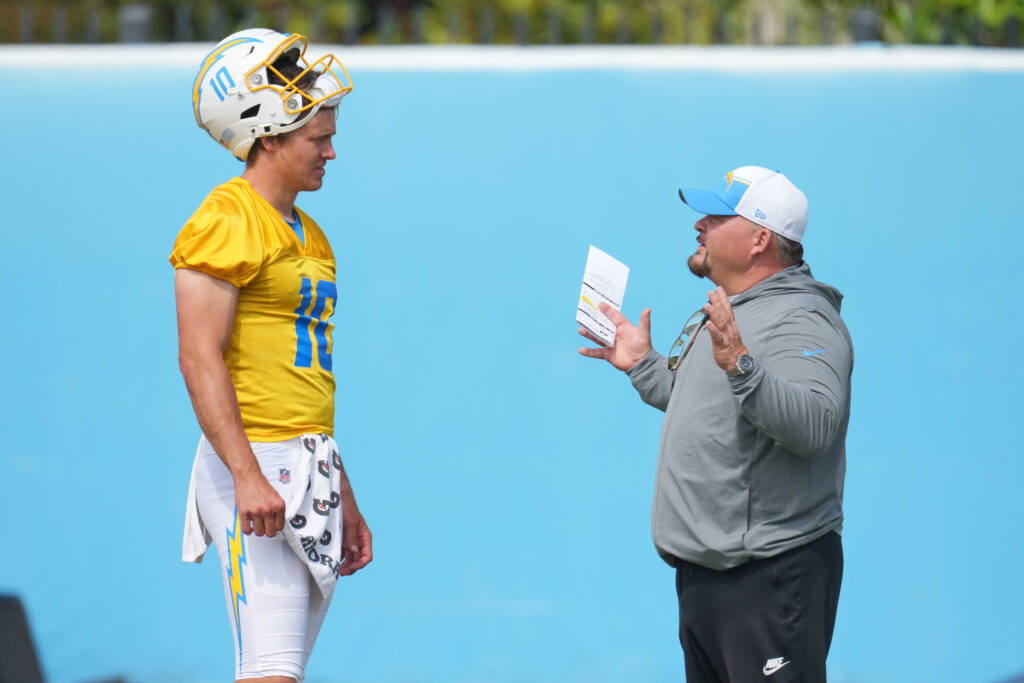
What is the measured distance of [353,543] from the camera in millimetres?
2885

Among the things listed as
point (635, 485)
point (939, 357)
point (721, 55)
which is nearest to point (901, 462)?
point (939, 357)

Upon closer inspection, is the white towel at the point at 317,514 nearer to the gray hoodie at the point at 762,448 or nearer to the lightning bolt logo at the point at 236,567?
the lightning bolt logo at the point at 236,567

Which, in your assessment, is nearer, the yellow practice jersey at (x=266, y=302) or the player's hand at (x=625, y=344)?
the yellow practice jersey at (x=266, y=302)

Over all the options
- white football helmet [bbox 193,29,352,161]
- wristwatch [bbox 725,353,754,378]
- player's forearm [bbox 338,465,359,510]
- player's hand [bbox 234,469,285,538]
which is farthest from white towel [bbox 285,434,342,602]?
wristwatch [bbox 725,353,754,378]

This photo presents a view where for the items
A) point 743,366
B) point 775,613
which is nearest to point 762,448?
point 743,366

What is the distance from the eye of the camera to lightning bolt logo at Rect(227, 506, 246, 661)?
97.9 inches

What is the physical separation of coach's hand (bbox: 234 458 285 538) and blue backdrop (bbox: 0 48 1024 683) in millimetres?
2283

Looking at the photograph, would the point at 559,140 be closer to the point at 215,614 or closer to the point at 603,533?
the point at 603,533

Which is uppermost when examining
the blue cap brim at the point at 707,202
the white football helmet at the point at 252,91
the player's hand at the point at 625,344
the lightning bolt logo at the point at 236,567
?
the white football helmet at the point at 252,91

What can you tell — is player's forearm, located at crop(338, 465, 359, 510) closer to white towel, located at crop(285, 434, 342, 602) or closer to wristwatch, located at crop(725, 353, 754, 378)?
white towel, located at crop(285, 434, 342, 602)

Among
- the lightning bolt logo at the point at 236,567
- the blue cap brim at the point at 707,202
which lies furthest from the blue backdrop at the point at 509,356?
the lightning bolt logo at the point at 236,567

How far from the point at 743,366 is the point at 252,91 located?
4.31 feet

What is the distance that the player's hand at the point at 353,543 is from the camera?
9.37ft

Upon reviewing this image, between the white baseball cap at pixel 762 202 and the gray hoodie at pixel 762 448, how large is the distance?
140 mm
